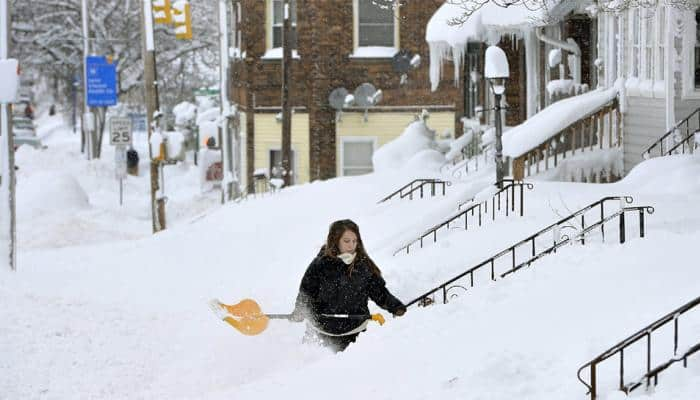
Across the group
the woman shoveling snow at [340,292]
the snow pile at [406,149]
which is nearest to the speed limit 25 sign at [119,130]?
the snow pile at [406,149]

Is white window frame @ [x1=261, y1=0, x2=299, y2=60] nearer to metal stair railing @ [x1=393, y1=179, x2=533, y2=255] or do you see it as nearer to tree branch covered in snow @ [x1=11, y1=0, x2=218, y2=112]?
metal stair railing @ [x1=393, y1=179, x2=533, y2=255]

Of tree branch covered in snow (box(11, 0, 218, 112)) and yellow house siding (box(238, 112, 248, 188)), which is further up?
tree branch covered in snow (box(11, 0, 218, 112))

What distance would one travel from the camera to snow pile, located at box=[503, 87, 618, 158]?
20.5 metres

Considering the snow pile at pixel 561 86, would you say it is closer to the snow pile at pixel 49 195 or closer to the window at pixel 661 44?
the window at pixel 661 44

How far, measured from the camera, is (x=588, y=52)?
83.6 ft

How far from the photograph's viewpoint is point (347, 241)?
10406 mm

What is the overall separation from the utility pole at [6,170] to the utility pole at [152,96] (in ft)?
34.6

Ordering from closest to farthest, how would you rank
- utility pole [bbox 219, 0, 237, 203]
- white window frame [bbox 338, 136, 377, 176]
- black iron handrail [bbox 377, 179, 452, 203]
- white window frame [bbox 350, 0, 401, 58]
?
black iron handrail [bbox 377, 179, 452, 203] → white window frame [bbox 350, 0, 401, 58] → white window frame [bbox 338, 136, 377, 176] → utility pole [bbox 219, 0, 237, 203]

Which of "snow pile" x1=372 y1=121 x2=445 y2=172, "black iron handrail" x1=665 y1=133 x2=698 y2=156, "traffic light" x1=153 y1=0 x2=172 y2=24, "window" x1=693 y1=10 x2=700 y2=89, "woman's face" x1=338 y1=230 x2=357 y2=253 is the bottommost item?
"snow pile" x1=372 y1=121 x2=445 y2=172

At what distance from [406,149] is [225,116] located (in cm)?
1427

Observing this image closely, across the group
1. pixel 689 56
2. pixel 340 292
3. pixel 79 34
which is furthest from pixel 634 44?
pixel 79 34

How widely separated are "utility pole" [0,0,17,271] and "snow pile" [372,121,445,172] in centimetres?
834

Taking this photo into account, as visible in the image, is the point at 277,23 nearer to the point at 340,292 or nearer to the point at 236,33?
the point at 236,33

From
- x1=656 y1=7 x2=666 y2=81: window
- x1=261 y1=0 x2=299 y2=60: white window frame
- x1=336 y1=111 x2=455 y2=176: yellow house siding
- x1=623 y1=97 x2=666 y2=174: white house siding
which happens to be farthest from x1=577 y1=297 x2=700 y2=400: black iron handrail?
x1=261 y1=0 x2=299 y2=60: white window frame
